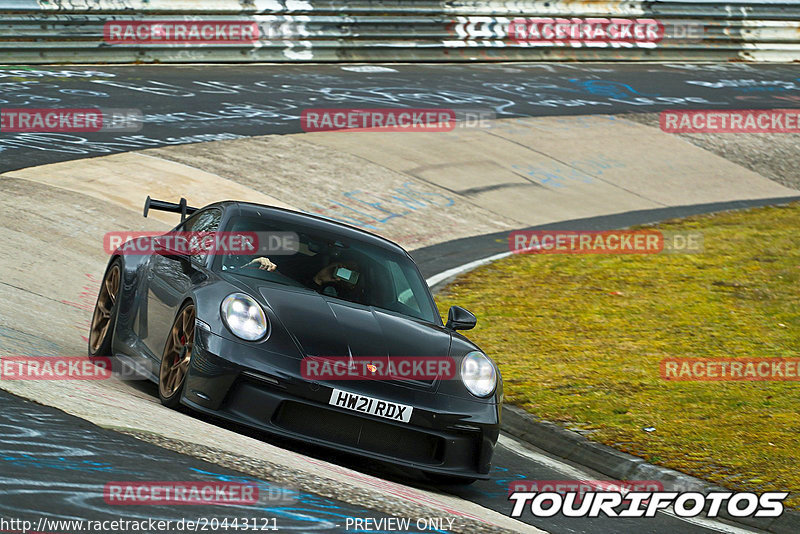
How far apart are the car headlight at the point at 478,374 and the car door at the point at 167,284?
1.56 m

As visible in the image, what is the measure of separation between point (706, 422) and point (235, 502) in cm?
419

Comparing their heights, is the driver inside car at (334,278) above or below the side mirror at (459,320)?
above

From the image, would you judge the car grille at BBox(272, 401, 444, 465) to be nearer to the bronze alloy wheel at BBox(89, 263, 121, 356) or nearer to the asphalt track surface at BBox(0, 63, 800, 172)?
the bronze alloy wheel at BBox(89, 263, 121, 356)

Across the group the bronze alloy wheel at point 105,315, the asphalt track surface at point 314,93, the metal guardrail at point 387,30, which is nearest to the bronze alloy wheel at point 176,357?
the bronze alloy wheel at point 105,315

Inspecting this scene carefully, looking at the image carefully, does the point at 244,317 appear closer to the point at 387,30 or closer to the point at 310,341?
the point at 310,341

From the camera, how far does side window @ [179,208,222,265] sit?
6.85m

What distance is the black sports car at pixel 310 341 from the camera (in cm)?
566

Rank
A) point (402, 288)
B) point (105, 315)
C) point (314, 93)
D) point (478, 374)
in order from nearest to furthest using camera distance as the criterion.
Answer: point (478, 374)
point (402, 288)
point (105, 315)
point (314, 93)

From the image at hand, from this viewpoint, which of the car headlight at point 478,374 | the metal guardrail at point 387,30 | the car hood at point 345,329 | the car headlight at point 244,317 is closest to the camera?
the car headlight at point 244,317

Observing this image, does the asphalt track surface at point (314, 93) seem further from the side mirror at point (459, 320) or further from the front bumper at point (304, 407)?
the front bumper at point (304, 407)

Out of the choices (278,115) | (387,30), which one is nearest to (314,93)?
(278,115)

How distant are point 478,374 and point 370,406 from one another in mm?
798

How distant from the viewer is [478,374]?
6.23 meters

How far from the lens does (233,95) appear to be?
19.1m
